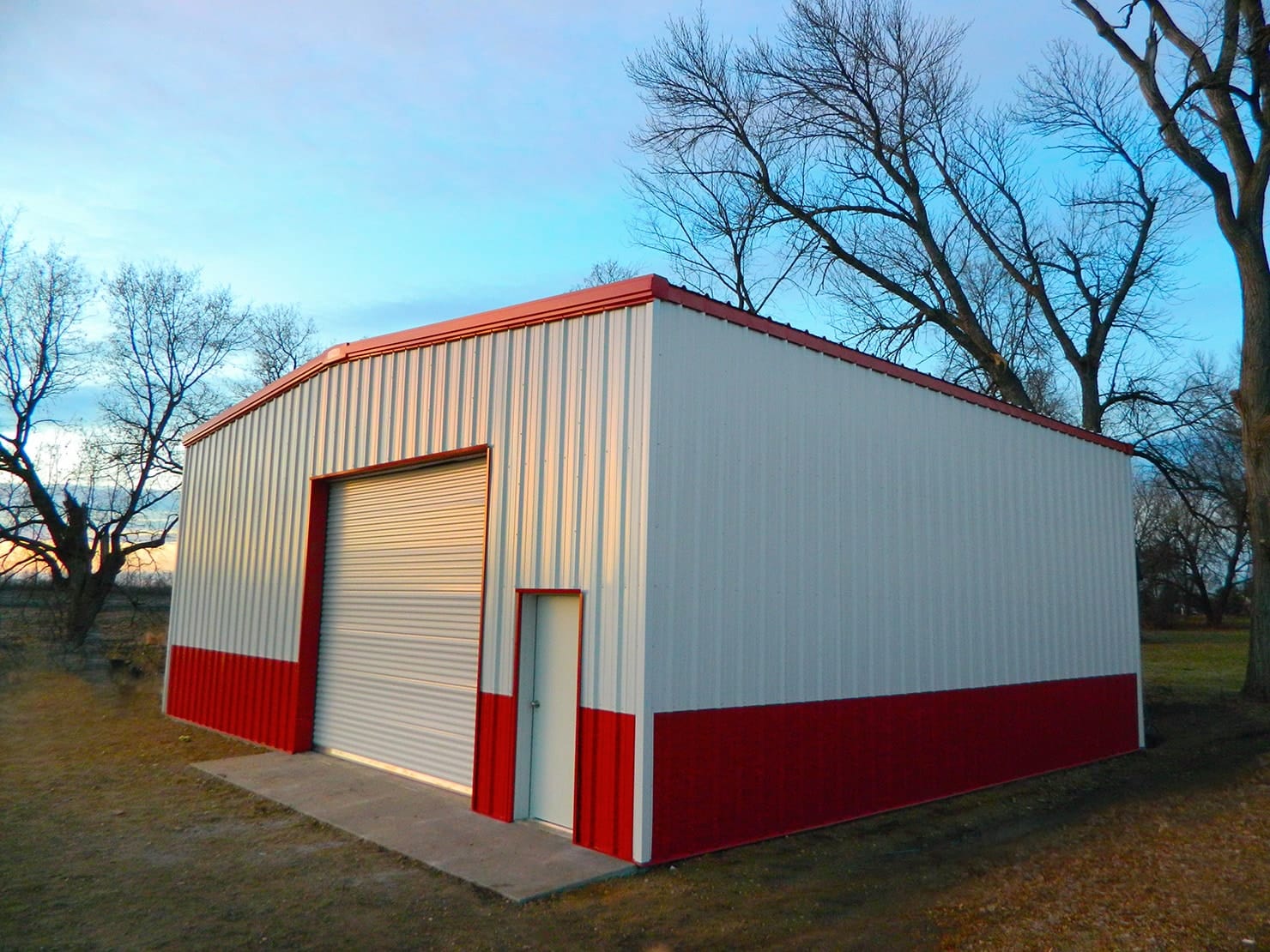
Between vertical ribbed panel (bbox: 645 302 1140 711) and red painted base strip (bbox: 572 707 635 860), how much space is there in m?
0.48

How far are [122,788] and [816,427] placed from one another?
336 inches

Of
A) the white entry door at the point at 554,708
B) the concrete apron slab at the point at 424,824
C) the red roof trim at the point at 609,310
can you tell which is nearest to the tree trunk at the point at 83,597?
the red roof trim at the point at 609,310

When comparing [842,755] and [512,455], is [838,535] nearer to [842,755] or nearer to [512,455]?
[842,755]

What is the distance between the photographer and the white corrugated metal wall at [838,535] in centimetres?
787

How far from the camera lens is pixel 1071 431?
13.3m

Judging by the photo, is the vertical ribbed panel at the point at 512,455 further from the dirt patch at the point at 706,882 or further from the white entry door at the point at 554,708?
the dirt patch at the point at 706,882

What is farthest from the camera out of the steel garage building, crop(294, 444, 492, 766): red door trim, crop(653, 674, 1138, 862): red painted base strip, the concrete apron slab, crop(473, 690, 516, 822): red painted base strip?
crop(294, 444, 492, 766): red door trim

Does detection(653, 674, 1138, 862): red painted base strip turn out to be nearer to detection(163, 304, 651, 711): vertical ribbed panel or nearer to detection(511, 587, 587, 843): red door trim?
detection(511, 587, 587, 843): red door trim

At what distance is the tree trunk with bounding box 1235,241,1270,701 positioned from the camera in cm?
1681

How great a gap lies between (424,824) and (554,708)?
162 cm

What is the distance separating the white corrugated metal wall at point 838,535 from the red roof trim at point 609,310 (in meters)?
0.12

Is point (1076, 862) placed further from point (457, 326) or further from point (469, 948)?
point (457, 326)

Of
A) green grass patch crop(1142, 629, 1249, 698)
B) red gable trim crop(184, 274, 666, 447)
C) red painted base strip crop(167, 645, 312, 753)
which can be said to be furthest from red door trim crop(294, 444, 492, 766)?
green grass patch crop(1142, 629, 1249, 698)

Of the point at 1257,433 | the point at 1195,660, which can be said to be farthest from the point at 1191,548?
the point at 1257,433
